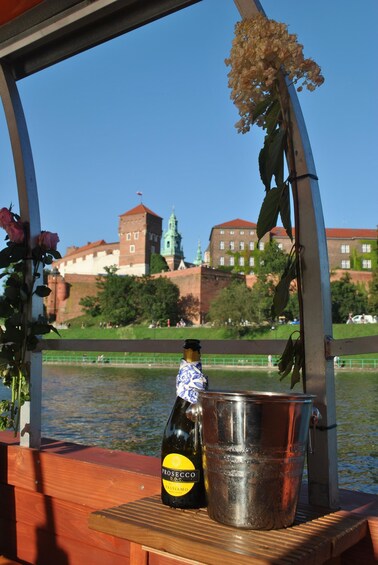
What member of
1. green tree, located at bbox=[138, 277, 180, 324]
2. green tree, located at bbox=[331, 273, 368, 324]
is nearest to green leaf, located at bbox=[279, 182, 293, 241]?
green tree, located at bbox=[331, 273, 368, 324]

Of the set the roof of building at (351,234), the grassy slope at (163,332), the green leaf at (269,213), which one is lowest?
the green leaf at (269,213)

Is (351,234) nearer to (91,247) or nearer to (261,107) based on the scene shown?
(91,247)

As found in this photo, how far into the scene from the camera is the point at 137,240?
48.3m

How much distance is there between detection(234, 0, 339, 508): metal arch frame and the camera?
791 mm

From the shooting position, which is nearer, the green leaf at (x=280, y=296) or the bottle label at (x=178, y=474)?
the bottle label at (x=178, y=474)

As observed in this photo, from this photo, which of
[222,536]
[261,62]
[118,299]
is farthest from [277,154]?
[118,299]

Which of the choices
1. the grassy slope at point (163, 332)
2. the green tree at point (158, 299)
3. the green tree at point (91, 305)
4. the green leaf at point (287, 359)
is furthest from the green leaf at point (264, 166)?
the green tree at point (158, 299)

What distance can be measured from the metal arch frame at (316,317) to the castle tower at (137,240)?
4632 centimetres

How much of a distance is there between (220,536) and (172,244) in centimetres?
5577

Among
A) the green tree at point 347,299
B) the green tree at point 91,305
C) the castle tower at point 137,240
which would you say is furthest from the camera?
the castle tower at point 137,240

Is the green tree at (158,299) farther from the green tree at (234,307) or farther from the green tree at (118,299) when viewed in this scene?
the green tree at (234,307)

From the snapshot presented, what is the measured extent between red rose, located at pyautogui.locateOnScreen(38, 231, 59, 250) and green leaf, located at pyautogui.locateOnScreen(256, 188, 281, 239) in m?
0.72

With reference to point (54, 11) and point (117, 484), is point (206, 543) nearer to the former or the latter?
point (117, 484)

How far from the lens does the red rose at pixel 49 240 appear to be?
140cm
